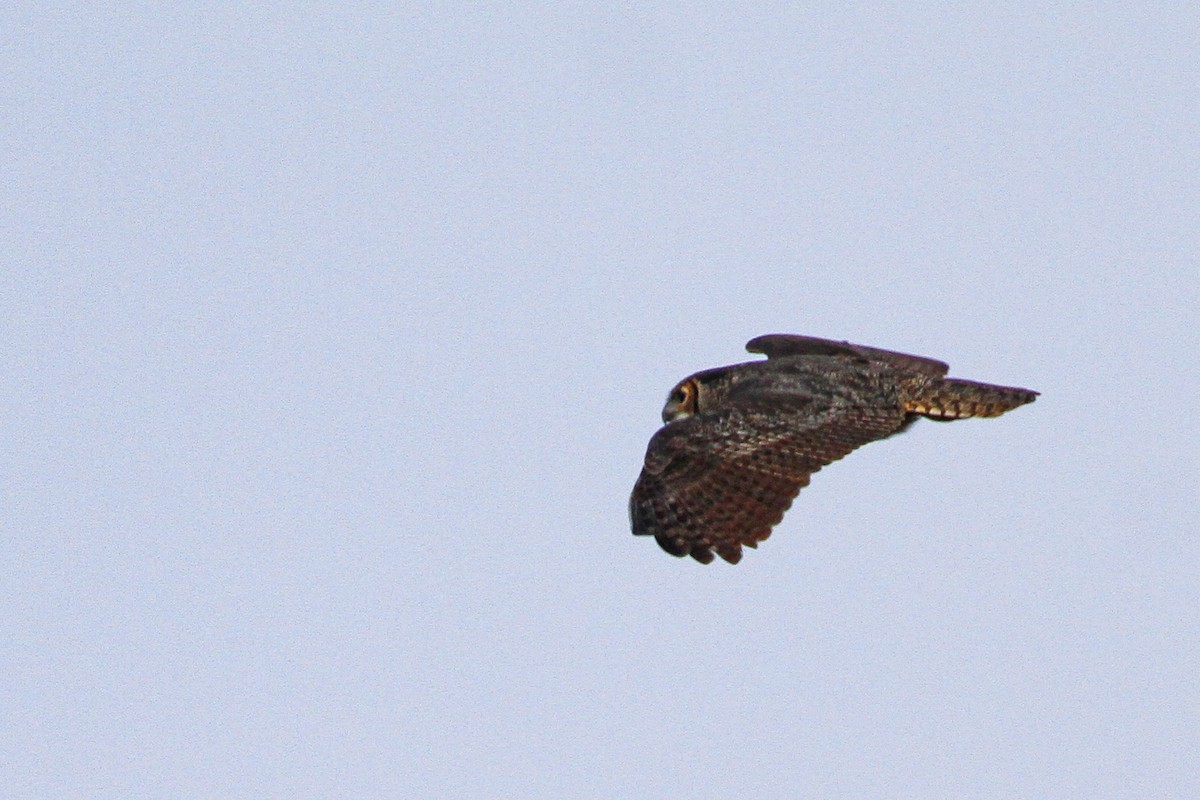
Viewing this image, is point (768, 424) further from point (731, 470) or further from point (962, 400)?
point (962, 400)

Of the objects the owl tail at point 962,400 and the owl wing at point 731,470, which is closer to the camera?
the owl wing at point 731,470

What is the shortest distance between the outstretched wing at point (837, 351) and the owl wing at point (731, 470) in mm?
1784

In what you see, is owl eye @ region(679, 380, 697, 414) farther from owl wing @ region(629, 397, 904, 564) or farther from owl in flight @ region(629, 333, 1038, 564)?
owl wing @ region(629, 397, 904, 564)

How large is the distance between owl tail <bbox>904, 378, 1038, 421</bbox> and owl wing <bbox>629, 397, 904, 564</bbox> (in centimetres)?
82

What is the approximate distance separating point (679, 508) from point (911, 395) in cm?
353

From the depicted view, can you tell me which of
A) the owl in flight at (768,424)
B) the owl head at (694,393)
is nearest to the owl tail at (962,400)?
the owl in flight at (768,424)

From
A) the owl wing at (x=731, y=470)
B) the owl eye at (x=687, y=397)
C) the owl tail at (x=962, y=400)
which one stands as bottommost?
the owl wing at (x=731, y=470)

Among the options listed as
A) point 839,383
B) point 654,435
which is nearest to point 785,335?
point 839,383

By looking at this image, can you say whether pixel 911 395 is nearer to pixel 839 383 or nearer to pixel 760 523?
pixel 839 383

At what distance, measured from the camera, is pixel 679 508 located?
83.0 feet

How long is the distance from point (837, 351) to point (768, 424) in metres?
2.63

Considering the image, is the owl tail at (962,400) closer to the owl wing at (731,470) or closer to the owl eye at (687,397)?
the owl wing at (731,470)

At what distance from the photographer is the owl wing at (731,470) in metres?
25.2

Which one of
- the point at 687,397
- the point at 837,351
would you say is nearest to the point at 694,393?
the point at 687,397
